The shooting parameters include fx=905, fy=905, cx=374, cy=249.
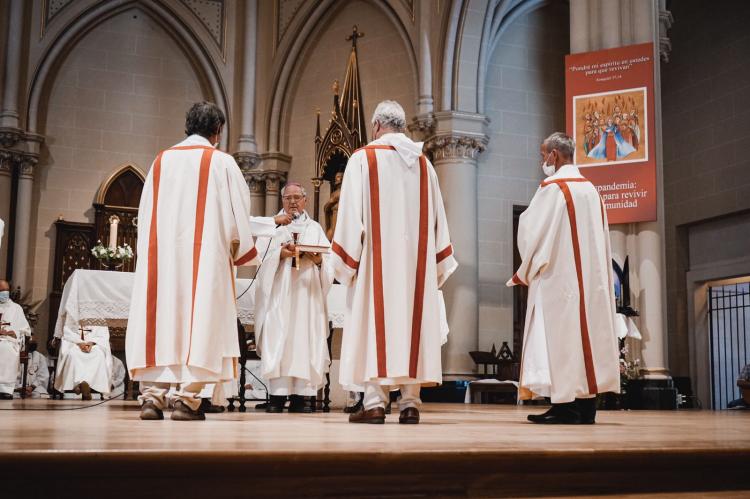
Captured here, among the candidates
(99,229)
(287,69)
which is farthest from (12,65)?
(287,69)

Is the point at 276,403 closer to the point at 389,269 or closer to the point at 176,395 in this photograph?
the point at 176,395

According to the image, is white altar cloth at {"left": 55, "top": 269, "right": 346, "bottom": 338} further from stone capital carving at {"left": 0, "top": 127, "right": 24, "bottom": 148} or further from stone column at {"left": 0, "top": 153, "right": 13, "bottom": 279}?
stone capital carving at {"left": 0, "top": 127, "right": 24, "bottom": 148}

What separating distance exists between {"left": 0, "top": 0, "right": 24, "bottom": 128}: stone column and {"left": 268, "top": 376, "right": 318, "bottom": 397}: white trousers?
28.6 ft

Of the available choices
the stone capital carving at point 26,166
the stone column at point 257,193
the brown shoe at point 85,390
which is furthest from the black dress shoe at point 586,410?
the stone capital carving at point 26,166

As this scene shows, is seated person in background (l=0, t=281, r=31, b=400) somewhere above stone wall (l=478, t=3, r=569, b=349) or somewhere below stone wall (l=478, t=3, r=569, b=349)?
below

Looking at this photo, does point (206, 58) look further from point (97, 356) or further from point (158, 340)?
point (158, 340)

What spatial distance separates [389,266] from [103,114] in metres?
11.1

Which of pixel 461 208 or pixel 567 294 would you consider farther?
pixel 461 208

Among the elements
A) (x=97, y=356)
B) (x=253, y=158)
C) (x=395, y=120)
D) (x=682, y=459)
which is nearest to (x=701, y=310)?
(x=253, y=158)

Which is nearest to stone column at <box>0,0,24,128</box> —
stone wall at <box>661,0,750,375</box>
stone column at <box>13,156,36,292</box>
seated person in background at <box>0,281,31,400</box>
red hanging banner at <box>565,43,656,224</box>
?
stone column at <box>13,156,36,292</box>

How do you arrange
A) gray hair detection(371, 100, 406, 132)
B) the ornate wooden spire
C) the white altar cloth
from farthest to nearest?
1. the ornate wooden spire
2. the white altar cloth
3. gray hair detection(371, 100, 406, 132)

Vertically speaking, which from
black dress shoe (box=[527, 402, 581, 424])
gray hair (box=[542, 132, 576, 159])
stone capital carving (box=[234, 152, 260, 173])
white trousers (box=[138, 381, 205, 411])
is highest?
stone capital carving (box=[234, 152, 260, 173])

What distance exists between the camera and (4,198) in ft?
45.0

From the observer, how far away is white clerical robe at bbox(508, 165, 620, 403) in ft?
17.1
